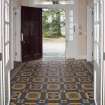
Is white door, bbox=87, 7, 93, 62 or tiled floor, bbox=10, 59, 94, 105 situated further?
white door, bbox=87, 7, 93, 62

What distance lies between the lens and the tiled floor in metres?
5.64

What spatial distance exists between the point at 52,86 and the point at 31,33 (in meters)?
5.97

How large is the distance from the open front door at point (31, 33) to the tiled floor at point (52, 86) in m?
2.14

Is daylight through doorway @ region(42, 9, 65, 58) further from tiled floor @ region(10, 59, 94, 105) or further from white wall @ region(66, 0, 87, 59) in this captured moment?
tiled floor @ region(10, 59, 94, 105)

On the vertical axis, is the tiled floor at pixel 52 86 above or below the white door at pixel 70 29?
below

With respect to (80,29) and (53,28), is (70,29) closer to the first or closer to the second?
(80,29)

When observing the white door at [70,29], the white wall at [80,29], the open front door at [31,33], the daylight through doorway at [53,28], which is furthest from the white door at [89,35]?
the daylight through doorway at [53,28]

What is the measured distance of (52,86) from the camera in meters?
7.04

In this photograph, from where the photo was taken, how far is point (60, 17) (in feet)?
62.7

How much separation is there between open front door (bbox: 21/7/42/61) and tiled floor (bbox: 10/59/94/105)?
214 centimetres

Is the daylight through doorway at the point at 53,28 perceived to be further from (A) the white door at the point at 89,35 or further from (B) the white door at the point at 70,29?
(A) the white door at the point at 89,35

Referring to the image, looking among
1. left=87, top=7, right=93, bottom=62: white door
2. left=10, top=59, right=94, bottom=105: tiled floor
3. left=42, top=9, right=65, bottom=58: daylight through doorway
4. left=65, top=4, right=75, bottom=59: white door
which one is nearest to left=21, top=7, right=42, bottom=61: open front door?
left=65, top=4, right=75, bottom=59: white door

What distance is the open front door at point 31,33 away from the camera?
12.1m

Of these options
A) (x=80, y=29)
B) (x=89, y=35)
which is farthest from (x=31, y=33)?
(x=89, y=35)
